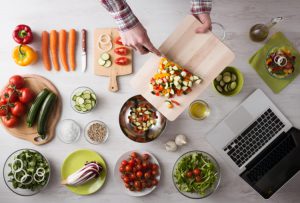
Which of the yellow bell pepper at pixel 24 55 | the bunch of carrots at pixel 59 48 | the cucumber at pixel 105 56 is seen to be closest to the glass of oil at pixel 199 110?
the cucumber at pixel 105 56

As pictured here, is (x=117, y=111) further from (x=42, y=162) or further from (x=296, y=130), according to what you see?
(x=296, y=130)

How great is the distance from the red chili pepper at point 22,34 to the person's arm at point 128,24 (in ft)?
2.10

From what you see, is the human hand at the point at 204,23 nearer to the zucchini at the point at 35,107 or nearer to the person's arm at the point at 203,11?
the person's arm at the point at 203,11

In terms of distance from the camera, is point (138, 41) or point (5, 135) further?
point (5, 135)

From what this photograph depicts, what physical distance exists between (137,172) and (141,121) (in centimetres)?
28

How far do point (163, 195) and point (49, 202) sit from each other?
2.20ft

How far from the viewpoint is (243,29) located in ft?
6.51

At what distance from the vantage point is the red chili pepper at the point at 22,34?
1987 millimetres

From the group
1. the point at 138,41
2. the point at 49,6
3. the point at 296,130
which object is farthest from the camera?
the point at 49,6

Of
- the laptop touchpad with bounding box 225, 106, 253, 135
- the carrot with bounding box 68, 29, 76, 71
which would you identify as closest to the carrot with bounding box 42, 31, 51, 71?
the carrot with bounding box 68, 29, 76, 71

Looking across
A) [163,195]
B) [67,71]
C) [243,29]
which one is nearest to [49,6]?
[67,71]

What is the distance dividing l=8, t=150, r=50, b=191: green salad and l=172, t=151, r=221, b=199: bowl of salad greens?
74cm

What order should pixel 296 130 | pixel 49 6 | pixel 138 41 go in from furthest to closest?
1. pixel 49 6
2. pixel 296 130
3. pixel 138 41

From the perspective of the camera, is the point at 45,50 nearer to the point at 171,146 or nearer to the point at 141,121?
the point at 141,121
